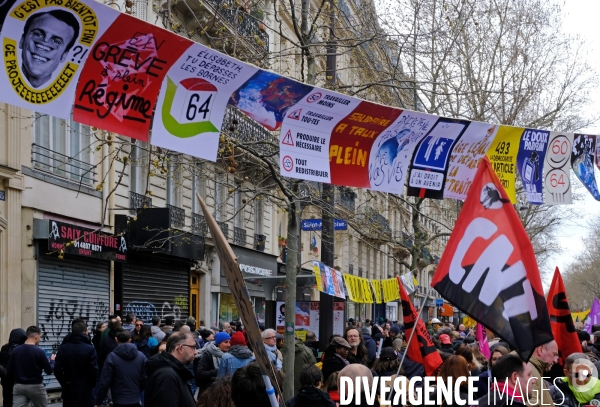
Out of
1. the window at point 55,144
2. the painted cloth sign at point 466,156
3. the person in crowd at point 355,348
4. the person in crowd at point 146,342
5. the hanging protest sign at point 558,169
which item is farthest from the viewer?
the window at point 55,144

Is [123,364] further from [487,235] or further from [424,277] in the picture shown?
[424,277]

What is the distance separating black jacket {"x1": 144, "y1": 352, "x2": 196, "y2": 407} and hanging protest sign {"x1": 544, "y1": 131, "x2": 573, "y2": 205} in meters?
4.88

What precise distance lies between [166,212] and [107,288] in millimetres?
2277

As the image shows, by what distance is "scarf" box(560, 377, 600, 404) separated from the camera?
772 centimetres

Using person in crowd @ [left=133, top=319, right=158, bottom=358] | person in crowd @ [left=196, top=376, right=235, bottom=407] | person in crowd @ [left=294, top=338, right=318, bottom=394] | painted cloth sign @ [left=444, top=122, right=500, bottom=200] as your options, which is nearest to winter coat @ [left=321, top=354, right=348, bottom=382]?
person in crowd @ [left=294, top=338, right=318, bottom=394]

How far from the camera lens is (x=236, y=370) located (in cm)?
543

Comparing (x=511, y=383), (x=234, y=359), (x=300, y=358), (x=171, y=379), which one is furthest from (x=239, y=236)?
(x=511, y=383)

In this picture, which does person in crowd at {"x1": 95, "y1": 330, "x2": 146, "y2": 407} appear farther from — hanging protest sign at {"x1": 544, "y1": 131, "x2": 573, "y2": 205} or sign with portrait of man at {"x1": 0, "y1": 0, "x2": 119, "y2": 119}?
sign with portrait of man at {"x1": 0, "y1": 0, "x2": 119, "y2": 119}

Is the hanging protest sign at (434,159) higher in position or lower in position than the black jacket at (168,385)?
higher

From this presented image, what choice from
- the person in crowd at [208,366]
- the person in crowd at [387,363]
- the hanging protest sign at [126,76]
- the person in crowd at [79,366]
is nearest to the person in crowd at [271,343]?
the person in crowd at [208,366]

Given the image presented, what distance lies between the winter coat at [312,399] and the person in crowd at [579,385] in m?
2.21

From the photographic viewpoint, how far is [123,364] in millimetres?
11250

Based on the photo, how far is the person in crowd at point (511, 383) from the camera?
5.74 meters

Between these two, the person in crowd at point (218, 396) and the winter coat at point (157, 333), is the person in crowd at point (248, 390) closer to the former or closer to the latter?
the person in crowd at point (218, 396)
